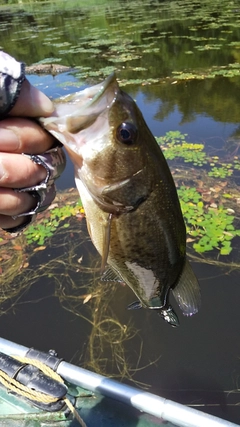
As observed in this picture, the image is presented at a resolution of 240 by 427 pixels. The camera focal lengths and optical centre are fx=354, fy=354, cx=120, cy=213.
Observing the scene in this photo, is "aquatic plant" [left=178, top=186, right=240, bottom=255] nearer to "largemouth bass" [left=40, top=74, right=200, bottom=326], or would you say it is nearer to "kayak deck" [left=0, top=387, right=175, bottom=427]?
"kayak deck" [left=0, top=387, right=175, bottom=427]

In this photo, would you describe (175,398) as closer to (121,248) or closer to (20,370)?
(20,370)

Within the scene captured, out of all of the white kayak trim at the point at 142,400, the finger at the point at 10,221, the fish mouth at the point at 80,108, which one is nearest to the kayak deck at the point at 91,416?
the white kayak trim at the point at 142,400

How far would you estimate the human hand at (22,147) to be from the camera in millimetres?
1174

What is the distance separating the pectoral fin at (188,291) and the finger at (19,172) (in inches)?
36.4

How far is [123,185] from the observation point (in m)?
1.50

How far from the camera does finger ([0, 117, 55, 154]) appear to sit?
1.18 meters

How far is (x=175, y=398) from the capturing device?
3.29 m

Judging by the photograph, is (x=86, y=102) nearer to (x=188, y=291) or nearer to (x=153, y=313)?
(x=188, y=291)

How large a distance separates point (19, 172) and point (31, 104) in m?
0.24

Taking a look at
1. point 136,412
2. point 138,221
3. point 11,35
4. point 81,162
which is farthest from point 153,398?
point 11,35

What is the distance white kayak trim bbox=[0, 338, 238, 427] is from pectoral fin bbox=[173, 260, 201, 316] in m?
0.80

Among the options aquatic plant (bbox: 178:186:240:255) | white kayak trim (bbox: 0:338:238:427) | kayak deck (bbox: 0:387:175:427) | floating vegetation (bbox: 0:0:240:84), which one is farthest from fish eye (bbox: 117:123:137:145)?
floating vegetation (bbox: 0:0:240:84)

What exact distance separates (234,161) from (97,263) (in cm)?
335

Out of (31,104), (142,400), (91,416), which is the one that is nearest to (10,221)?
(31,104)
